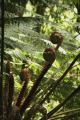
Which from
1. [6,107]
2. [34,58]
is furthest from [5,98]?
[34,58]

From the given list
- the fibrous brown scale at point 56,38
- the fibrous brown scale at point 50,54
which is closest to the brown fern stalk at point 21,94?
the fibrous brown scale at point 50,54

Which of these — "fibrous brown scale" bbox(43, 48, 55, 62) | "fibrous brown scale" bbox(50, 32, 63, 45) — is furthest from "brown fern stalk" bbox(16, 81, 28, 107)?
"fibrous brown scale" bbox(50, 32, 63, 45)

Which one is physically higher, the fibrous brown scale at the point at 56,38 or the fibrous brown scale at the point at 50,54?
the fibrous brown scale at the point at 56,38

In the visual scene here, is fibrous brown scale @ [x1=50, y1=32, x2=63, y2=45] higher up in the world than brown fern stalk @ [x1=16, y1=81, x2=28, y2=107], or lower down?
higher up

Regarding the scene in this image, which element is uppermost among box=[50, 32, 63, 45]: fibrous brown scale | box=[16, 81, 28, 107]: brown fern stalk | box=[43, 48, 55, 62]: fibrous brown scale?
box=[50, 32, 63, 45]: fibrous brown scale

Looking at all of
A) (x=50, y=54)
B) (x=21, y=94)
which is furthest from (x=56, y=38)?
(x=21, y=94)

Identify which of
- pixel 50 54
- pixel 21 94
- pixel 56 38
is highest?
pixel 56 38

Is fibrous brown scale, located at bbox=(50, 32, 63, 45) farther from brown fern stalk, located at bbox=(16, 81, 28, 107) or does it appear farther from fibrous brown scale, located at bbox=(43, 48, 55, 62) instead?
brown fern stalk, located at bbox=(16, 81, 28, 107)

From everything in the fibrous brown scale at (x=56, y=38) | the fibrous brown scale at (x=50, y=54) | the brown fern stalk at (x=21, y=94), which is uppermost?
the fibrous brown scale at (x=56, y=38)

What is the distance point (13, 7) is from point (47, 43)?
0.74 m

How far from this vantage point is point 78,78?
424 cm

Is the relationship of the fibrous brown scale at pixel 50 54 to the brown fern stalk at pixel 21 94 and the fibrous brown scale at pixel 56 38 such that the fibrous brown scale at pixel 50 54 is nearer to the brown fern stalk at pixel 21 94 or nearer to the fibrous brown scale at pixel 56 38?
the fibrous brown scale at pixel 56 38

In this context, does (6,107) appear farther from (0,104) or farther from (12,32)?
(12,32)

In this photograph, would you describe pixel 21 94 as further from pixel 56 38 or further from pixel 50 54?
pixel 56 38
